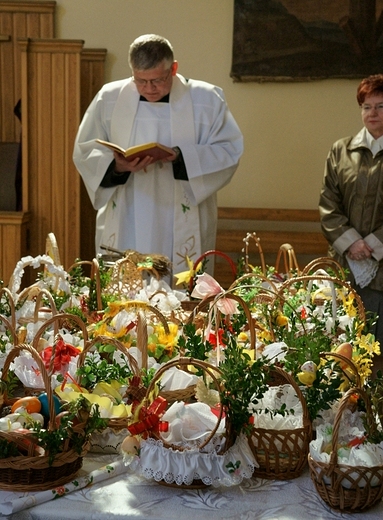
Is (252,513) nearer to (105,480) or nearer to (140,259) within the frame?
(105,480)

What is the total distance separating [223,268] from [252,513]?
4.05m

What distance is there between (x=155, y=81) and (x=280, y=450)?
8.98ft

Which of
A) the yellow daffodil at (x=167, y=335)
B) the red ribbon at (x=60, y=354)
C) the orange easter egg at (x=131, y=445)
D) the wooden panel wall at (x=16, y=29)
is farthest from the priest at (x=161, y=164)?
the orange easter egg at (x=131, y=445)

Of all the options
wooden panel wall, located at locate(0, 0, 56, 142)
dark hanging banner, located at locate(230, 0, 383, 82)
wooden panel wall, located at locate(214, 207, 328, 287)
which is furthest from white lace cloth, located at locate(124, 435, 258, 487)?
wooden panel wall, located at locate(0, 0, 56, 142)

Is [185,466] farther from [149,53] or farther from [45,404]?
[149,53]

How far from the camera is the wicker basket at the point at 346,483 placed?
1.66 metres

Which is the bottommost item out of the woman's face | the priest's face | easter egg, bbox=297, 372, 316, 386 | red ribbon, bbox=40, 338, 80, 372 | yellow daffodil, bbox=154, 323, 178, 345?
yellow daffodil, bbox=154, 323, 178, 345

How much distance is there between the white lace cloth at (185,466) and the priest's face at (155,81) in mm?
2706

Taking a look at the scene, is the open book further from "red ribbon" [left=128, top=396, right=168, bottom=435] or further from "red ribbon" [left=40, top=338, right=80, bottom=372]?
"red ribbon" [left=128, top=396, right=168, bottom=435]

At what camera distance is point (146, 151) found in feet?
13.3

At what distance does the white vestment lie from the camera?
4.40 meters

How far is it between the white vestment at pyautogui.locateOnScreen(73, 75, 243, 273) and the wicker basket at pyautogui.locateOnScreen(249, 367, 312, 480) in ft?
8.42

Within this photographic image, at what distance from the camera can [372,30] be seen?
552cm

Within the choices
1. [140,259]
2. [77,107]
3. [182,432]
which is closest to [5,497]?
[182,432]
